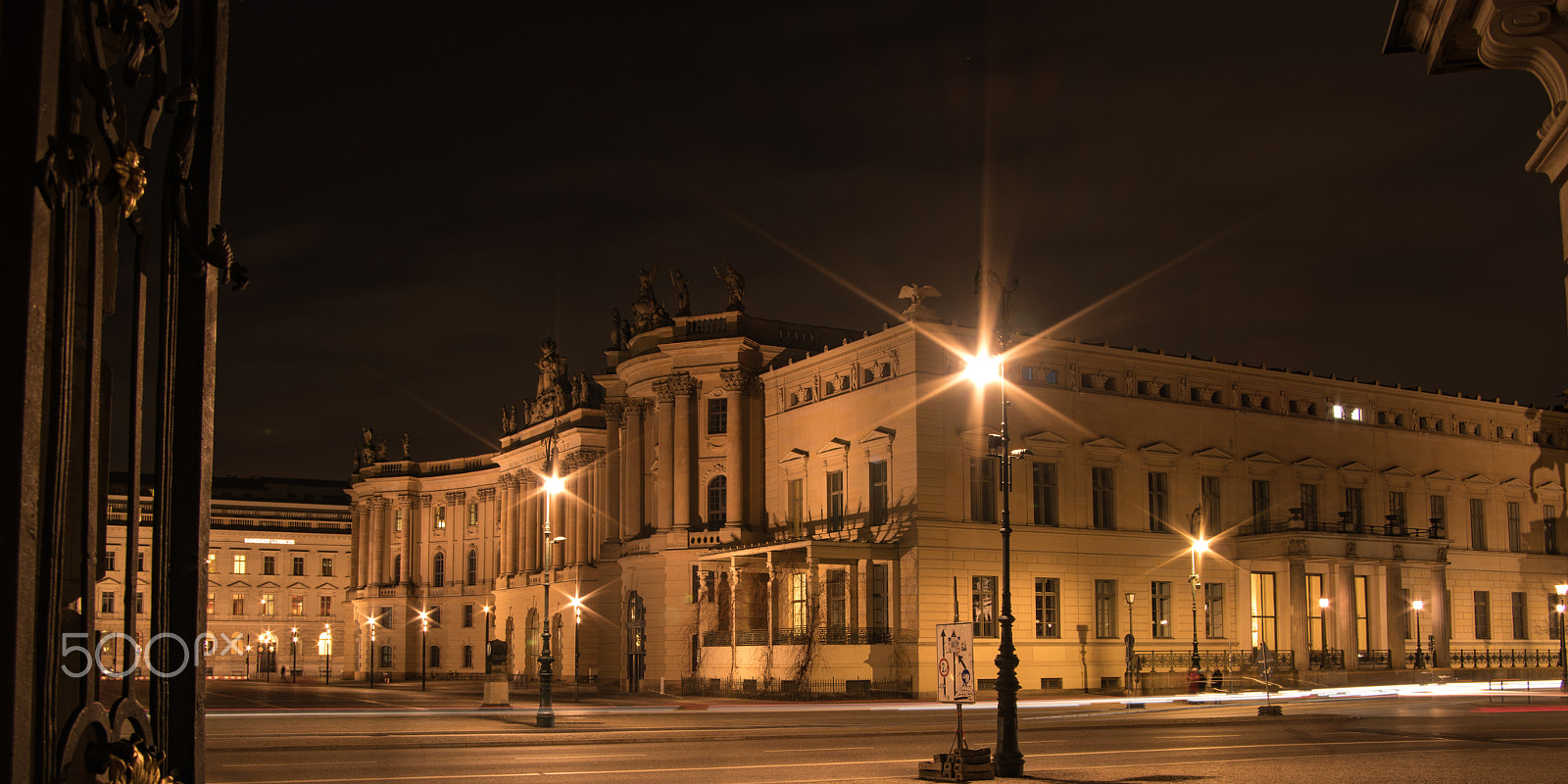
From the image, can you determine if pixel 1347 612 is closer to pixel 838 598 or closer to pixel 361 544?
pixel 838 598

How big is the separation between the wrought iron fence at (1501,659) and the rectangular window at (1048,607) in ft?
68.4

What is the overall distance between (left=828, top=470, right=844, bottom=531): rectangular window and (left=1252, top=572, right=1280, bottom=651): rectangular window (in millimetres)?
18852

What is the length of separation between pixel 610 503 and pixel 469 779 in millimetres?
58362

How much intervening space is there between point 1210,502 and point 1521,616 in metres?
21.6

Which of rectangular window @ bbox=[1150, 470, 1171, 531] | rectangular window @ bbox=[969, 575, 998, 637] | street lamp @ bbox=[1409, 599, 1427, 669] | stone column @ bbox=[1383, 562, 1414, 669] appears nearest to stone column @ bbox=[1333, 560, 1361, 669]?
stone column @ bbox=[1383, 562, 1414, 669]

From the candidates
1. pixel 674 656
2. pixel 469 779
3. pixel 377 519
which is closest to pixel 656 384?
pixel 674 656

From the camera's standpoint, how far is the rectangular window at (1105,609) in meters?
59.6

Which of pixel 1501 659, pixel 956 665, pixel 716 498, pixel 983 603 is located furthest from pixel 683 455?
pixel 956 665

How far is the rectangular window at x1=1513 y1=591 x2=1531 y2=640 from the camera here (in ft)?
237

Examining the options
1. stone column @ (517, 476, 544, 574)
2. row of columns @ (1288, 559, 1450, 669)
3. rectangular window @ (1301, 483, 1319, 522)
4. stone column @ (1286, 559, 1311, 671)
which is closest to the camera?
stone column @ (1286, 559, 1311, 671)

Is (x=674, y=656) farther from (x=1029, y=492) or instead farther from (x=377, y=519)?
(x=377, y=519)

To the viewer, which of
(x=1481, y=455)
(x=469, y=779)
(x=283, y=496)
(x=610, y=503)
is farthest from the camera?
(x=283, y=496)

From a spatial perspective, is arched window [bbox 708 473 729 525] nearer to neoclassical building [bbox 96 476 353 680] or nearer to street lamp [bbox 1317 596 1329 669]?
street lamp [bbox 1317 596 1329 669]

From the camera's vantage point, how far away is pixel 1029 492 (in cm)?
5806
